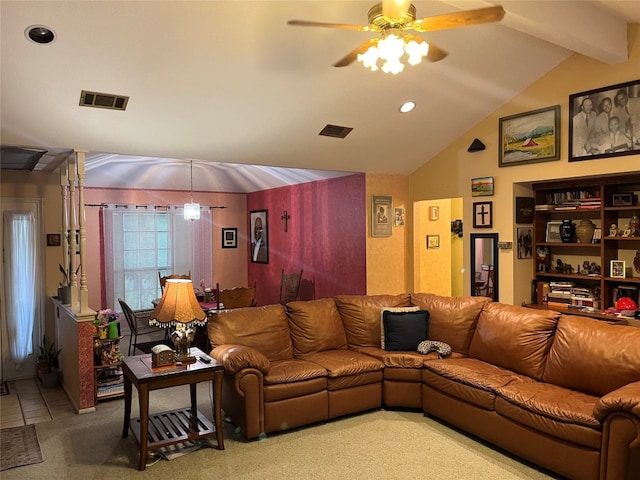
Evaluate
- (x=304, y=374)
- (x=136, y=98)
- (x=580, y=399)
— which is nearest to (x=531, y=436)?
(x=580, y=399)

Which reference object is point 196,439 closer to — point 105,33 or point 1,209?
point 105,33

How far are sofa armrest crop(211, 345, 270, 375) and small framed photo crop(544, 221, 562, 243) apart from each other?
11.7 ft

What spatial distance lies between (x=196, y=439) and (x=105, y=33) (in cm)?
290

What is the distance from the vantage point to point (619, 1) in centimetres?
358

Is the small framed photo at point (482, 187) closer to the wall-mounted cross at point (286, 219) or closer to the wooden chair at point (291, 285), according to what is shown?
the wooden chair at point (291, 285)

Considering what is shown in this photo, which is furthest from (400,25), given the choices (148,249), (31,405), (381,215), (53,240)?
(148,249)

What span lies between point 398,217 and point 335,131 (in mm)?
1857

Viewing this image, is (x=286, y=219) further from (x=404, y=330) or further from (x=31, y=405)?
(x=31, y=405)

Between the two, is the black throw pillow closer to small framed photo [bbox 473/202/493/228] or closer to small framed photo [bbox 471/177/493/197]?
small framed photo [bbox 473/202/493/228]

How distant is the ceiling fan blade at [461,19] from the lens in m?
2.28

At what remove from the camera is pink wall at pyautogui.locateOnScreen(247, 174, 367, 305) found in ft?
20.9

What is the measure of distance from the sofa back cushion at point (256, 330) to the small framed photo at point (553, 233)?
316cm

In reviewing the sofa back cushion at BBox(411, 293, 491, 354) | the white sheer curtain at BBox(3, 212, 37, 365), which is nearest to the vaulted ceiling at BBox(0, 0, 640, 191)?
the white sheer curtain at BBox(3, 212, 37, 365)

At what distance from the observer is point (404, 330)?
451cm
